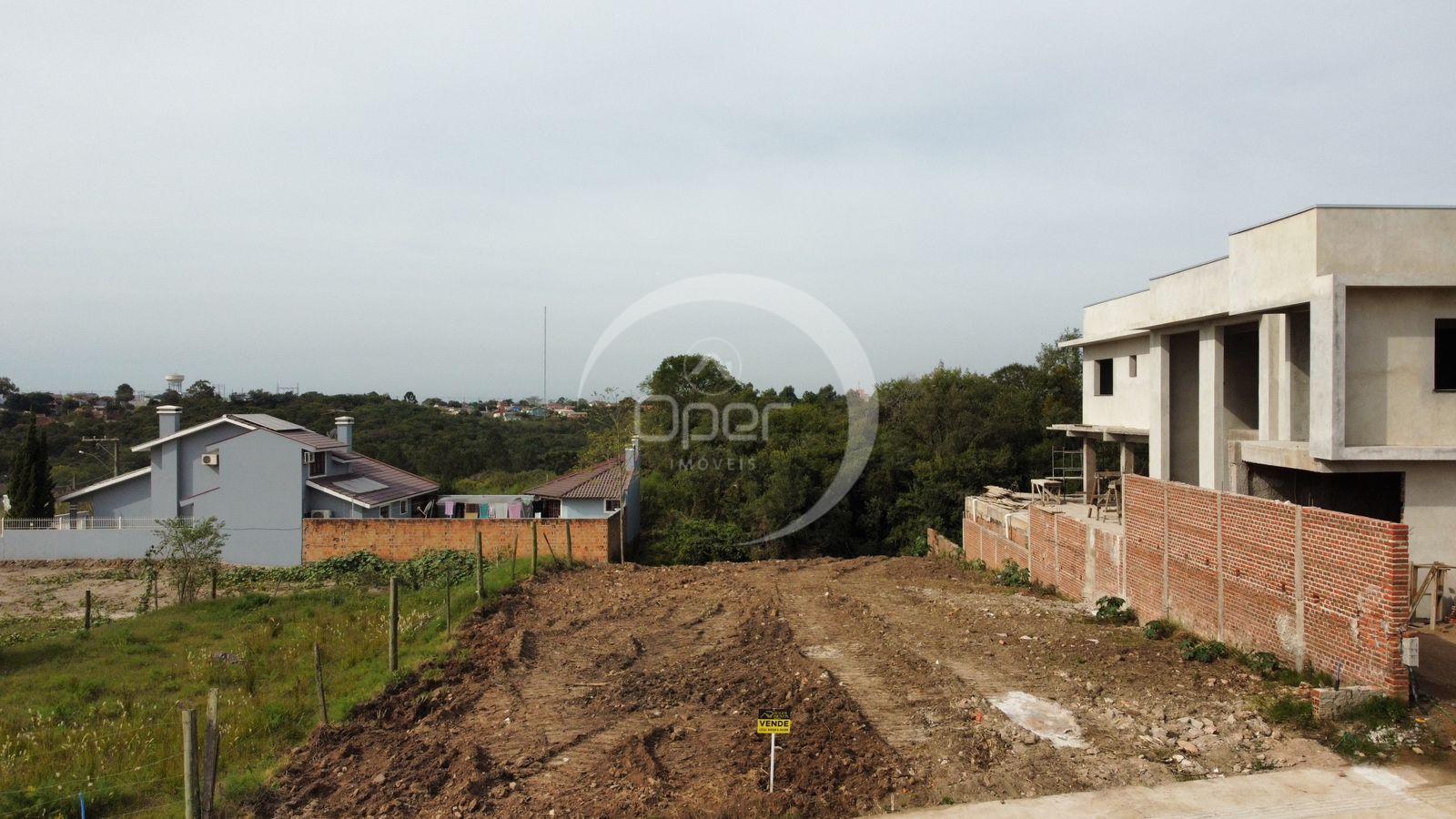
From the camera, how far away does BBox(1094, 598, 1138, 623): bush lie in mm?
12633

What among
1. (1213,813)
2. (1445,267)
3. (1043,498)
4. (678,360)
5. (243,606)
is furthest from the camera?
(678,360)

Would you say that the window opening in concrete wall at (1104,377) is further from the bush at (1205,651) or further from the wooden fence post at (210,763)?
the wooden fence post at (210,763)

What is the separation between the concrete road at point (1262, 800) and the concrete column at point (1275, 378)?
24.9 feet

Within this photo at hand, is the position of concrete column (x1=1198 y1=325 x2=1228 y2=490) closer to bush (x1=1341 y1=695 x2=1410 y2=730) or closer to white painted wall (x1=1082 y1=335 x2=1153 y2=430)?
white painted wall (x1=1082 y1=335 x2=1153 y2=430)

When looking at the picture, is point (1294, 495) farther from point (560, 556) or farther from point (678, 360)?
point (678, 360)

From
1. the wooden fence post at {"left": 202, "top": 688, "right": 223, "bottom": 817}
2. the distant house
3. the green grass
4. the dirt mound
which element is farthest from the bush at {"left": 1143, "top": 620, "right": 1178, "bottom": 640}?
the distant house

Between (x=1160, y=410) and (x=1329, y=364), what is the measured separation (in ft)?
18.7

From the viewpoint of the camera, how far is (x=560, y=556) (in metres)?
22.2

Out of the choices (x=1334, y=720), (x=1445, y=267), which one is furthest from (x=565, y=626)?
(x=1445, y=267)

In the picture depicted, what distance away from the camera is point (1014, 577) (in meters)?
17.5

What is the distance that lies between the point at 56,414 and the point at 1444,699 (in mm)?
84860

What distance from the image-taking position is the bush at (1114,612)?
12.6 metres

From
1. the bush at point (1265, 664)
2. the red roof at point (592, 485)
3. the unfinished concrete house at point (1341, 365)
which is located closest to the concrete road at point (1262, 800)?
the bush at point (1265, 664)

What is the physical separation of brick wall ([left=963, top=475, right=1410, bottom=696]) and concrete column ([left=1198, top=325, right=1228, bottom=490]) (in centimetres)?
263
